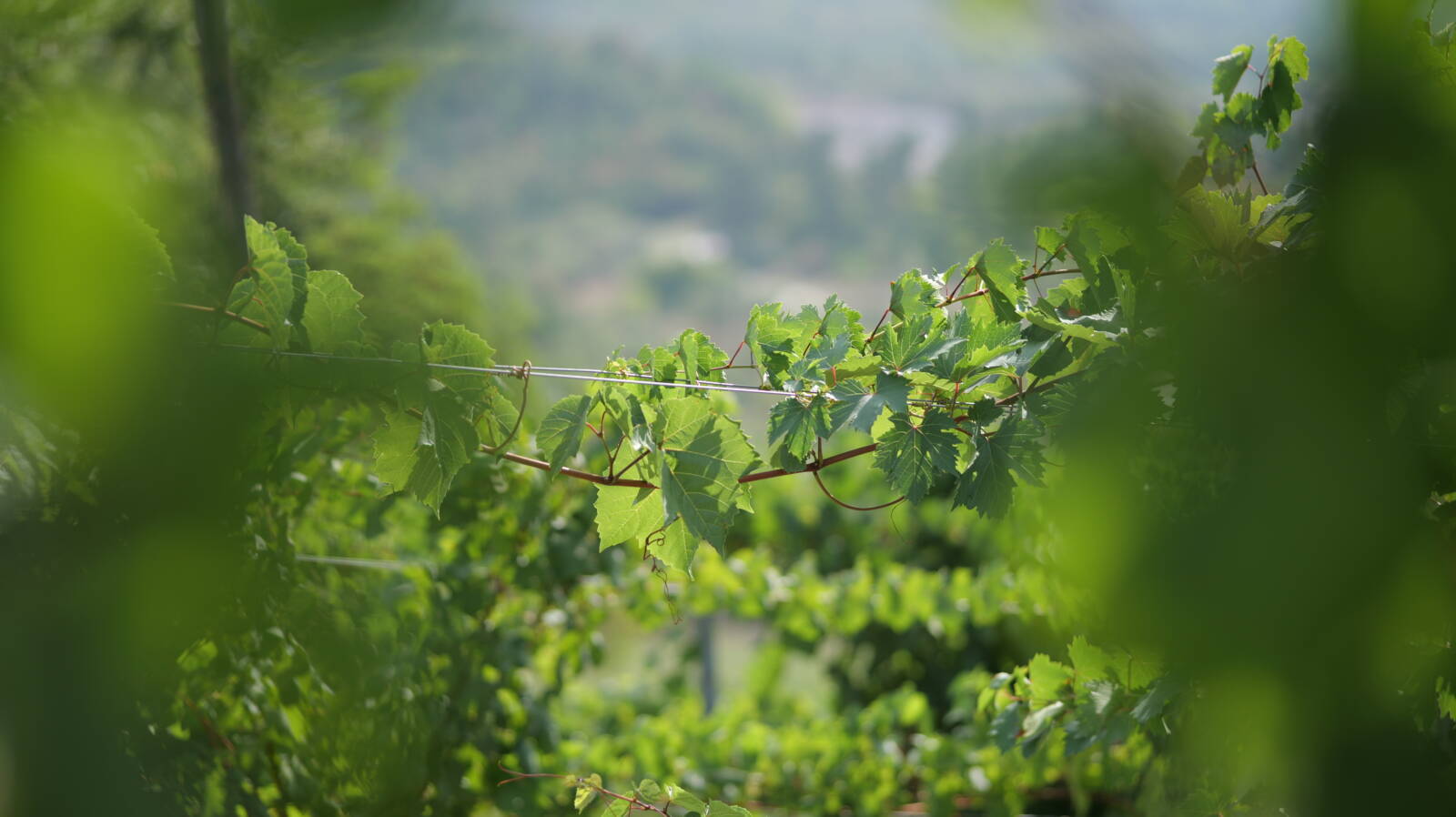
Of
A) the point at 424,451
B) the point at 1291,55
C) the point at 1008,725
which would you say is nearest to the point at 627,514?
the point at 424,451

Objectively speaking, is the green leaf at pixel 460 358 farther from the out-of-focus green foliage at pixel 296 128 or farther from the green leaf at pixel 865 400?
the out-of-focus green foliage at pixel 296 128

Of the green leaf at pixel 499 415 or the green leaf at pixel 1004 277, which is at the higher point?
the green leaf at pixel 1004 277

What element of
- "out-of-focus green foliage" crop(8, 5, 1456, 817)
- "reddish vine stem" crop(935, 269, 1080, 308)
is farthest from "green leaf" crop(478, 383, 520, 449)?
"reddish vine stem" crop(935, 269, 1080, 308)

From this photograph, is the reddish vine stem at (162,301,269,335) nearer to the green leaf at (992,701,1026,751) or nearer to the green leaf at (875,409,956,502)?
the green leaf at (875,409,956,502)

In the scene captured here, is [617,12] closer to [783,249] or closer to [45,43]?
[783,249]

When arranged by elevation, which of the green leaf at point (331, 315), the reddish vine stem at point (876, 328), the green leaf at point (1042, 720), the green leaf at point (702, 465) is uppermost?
the green leaf at point (331, 315)

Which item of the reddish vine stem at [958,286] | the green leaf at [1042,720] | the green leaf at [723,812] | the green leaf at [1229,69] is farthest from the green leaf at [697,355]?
the green leaf at [1229,69]

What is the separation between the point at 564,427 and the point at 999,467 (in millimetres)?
326

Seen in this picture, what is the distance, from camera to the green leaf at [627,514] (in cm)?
86

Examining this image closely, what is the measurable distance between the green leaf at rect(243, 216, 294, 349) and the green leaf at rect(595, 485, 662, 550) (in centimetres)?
27

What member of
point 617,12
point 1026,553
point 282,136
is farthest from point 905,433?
point 617,12

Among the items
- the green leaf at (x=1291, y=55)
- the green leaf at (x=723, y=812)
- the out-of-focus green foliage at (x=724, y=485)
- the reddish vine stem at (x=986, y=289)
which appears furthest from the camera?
the green leaf at (x=1291, y=55)

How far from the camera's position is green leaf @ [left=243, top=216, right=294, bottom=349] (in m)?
0.73

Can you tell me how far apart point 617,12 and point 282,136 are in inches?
2129
